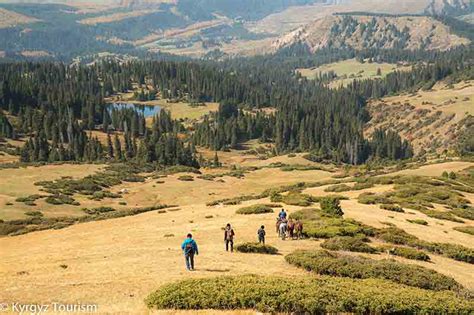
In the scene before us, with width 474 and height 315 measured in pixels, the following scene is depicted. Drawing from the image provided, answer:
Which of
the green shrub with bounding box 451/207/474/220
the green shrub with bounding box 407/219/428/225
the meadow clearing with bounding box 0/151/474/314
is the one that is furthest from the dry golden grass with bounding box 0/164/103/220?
the green shrub with bounding box 451/207/474/220

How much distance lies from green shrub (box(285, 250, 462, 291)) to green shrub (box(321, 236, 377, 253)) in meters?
4.98

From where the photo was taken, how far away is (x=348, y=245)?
39.9 metres

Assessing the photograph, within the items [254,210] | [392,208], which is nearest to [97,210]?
[254,210]

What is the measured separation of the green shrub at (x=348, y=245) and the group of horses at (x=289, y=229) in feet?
11.3

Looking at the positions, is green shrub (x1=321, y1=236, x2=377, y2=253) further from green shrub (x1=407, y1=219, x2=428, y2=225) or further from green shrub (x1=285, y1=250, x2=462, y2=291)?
green shrub (x1=407, y1=219, x2=428, y2=225)

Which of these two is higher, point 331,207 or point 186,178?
point 331,207

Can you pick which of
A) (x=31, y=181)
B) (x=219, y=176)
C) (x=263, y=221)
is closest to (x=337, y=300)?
(x=263, y=221)

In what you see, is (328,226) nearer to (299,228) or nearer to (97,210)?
(299,228)

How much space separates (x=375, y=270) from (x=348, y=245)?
8.08 metres

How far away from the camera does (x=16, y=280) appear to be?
29.9 meters

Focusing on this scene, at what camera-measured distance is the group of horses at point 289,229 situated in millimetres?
43844

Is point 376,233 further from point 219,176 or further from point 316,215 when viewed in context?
point 219,176

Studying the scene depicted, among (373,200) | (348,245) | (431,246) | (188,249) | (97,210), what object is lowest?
(97,210)

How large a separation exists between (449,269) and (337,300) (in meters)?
19.0
